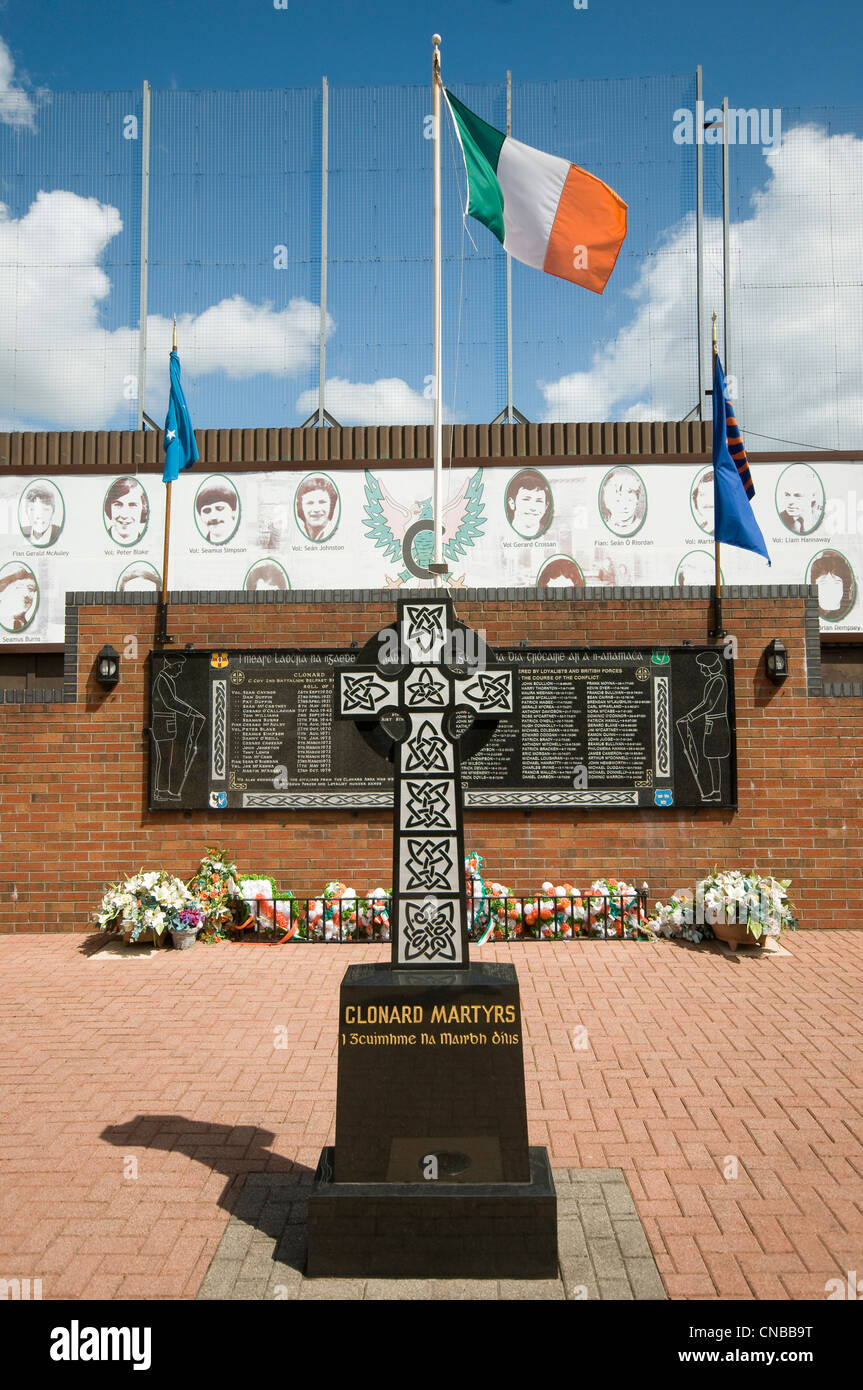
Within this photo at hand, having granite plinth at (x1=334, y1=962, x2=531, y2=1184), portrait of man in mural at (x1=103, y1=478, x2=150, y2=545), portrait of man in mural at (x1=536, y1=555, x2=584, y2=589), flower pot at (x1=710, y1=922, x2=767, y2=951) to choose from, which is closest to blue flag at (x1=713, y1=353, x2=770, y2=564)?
flower pot at (x1=710, y1=922, x2=767, y2=951)

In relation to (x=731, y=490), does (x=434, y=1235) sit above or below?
below

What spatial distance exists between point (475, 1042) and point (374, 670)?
66.6 inches

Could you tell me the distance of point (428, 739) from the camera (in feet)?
14.3

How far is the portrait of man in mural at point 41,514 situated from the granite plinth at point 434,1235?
40.4 ft

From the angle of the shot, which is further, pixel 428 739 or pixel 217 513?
pixel 217 513

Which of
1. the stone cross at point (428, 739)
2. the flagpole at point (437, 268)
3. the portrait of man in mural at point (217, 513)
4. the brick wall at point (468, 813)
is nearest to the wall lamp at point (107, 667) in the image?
the brick wall at point (468, 813)

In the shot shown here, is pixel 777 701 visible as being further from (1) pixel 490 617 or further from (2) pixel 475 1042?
(2) pixel 475 1042

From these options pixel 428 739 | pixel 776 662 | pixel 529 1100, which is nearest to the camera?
pixel 428 739

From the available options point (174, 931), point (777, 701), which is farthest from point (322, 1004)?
point (777, 701)

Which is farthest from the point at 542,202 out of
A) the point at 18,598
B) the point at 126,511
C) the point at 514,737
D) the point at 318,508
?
the point at 18,598

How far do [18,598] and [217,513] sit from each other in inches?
126

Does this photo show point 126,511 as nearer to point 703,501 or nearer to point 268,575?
point 268,575

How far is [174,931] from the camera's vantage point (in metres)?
8.98

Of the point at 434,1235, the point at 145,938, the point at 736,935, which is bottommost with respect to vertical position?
the point at 434,1235
